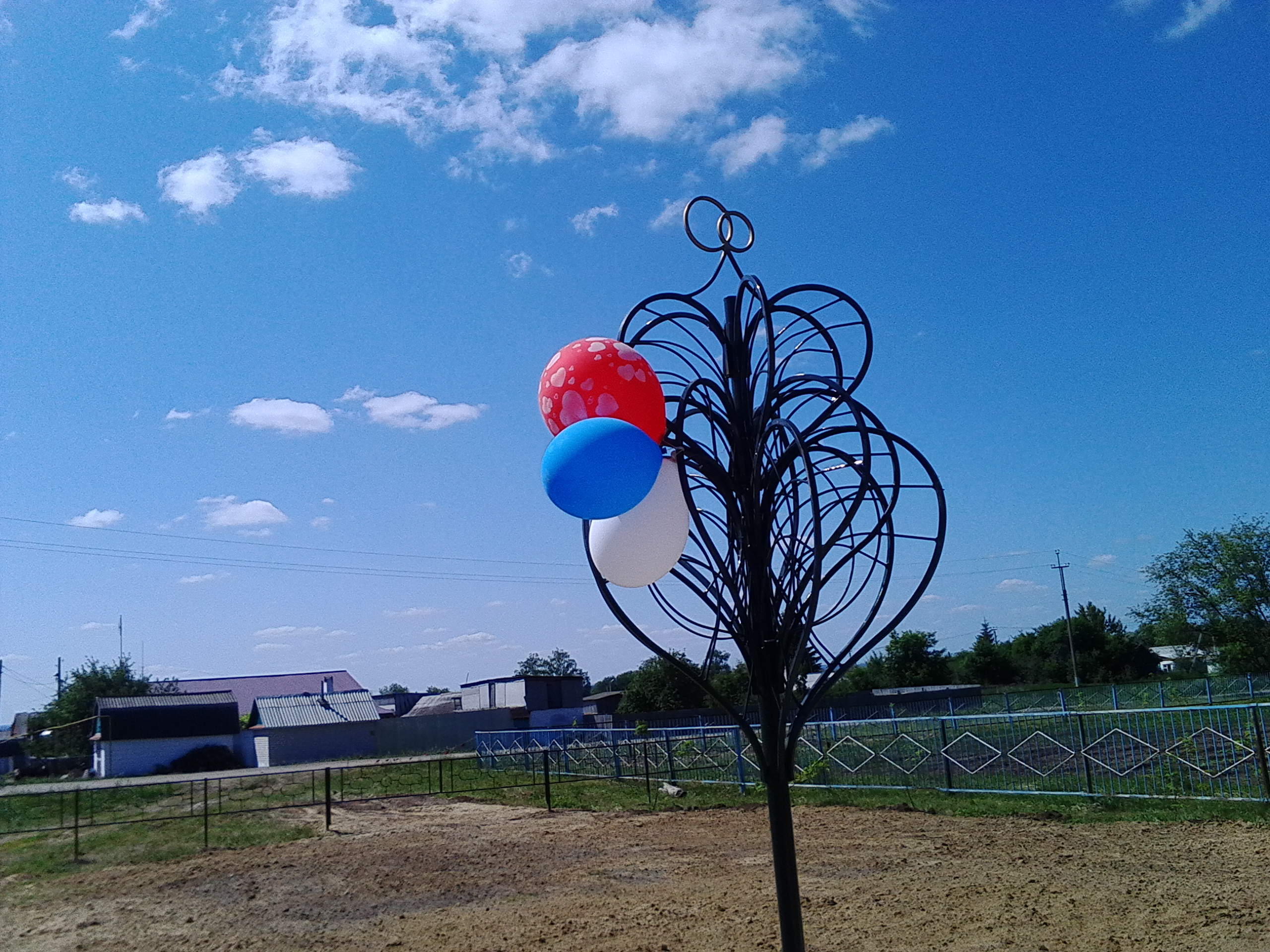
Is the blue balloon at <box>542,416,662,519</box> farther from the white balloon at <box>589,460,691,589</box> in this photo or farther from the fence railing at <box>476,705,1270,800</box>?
the fence railing at <box>476,705,1270,800</box>

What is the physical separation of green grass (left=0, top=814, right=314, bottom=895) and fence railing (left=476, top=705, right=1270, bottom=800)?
7202mm

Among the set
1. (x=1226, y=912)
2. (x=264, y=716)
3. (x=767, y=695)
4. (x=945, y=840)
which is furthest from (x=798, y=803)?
(x=264, y=716)

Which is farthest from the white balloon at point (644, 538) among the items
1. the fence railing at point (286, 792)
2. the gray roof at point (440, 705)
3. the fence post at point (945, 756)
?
the gray roof at point (440, 705)

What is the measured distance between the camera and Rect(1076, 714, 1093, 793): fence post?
12.8 meters

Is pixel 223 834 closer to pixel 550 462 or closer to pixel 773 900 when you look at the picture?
pixel 773 900

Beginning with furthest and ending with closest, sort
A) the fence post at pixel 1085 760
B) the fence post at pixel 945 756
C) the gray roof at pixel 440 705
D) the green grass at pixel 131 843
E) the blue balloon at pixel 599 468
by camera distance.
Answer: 1. the gray roof at pixel 440 705
2. the fence post at pixel 945 756
3. the green grass at pixel 131 843
4. the fence post at pixel 1085 760
5. the blue balloon at pixel 599 468

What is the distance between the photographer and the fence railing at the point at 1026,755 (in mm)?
12266

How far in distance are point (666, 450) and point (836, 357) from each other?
1.28 meters

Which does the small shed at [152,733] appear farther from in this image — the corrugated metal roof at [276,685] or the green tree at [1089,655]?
the green tree at [1089,655]

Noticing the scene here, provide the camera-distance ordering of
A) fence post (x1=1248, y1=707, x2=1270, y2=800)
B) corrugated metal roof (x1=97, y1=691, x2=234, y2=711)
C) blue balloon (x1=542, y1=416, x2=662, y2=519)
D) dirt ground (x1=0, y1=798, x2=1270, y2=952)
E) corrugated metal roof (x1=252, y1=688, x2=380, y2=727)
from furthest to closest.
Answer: corrugated metal roof (x1=252, y1=688, x2=380, y2=727) < corrugated metal roof (x1=97, y1=691, x2=234, y2=711) < fence post (x1=1248, y1=707, x2=1270, y2=800) < dirt ground (x1=0, y1=798, x2=1270, y2=952) < blue balloon (x1=542, y1=416, x2=662, y2=519)

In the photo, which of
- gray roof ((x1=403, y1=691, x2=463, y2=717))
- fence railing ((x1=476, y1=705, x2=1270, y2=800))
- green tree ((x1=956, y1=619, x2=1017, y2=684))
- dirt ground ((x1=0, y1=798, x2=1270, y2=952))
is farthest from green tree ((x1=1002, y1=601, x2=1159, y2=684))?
dirt ground ((x1=0, y1=798, x2=1270, y2=952))

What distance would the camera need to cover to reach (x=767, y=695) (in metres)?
4.60

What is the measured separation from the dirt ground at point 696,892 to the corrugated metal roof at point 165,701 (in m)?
36.5

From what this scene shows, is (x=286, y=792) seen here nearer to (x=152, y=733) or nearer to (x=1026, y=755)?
(x=1026, y=755)
